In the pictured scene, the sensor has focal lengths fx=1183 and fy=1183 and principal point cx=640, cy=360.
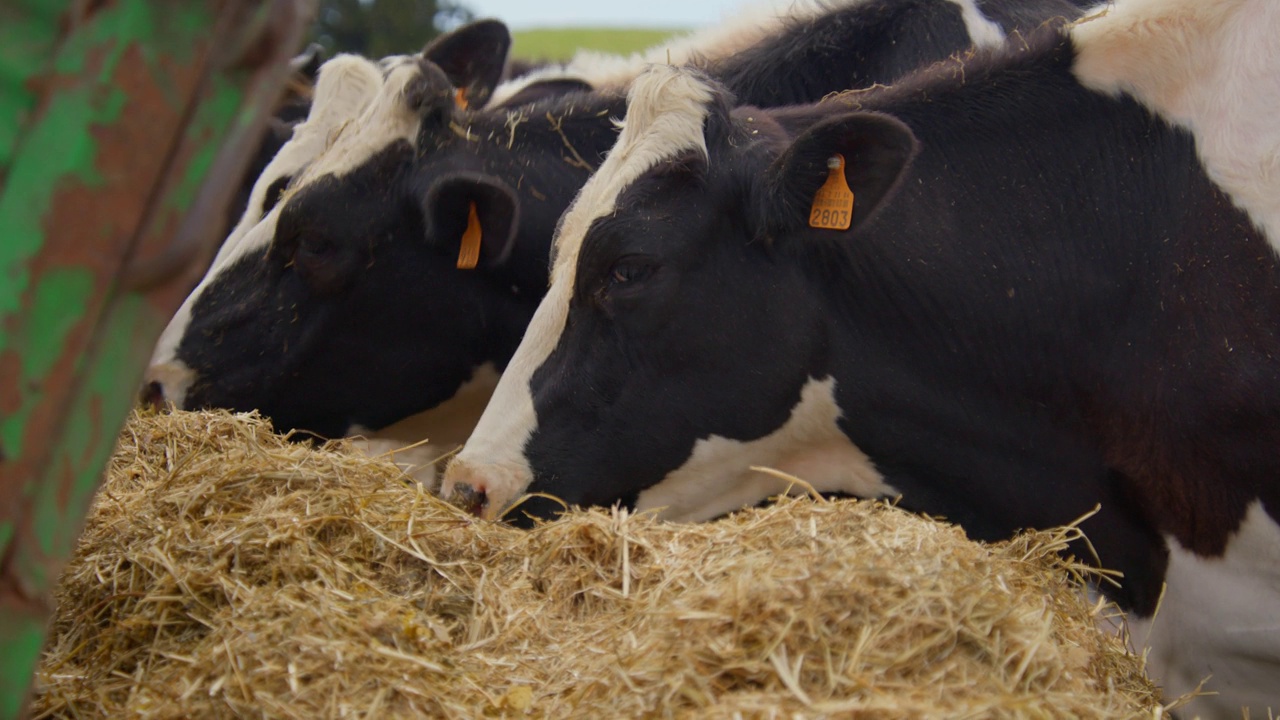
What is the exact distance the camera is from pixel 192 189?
157 centimetres

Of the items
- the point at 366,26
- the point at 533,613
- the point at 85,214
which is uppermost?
the point at 85,214

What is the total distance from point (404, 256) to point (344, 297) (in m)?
0.31

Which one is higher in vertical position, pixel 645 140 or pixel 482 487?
pixel 645 140

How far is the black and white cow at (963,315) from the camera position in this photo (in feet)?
11.5

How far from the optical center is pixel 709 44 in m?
5.82

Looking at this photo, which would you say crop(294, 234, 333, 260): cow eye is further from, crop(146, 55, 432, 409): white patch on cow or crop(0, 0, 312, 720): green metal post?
crop(0, 0, 312, 720): green metal post

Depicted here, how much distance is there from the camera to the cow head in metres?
4.95

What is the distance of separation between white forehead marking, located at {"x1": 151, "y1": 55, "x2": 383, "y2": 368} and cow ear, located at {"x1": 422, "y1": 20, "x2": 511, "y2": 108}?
2.00 feet

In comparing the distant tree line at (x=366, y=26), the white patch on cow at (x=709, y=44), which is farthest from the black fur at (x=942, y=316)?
the distant tree line at (x=366, y=26)

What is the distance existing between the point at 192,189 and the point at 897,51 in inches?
161

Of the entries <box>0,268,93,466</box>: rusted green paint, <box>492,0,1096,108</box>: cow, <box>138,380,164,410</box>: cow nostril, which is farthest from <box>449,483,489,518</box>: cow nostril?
<box>492,0,1096,108</box>: cow

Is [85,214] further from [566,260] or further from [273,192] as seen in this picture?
[273,192]

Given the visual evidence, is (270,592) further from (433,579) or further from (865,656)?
(865,656)

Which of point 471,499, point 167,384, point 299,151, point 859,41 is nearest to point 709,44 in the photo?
point 859,41
